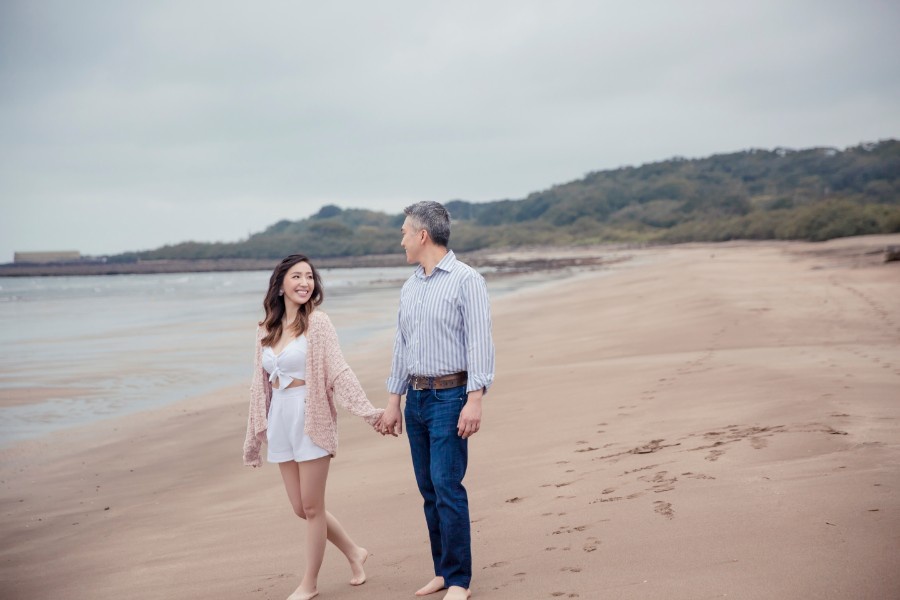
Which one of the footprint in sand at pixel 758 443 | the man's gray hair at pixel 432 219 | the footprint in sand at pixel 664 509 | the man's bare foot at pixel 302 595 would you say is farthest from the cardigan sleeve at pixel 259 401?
the footprint in sand at pixel 758 443

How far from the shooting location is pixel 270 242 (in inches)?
6009

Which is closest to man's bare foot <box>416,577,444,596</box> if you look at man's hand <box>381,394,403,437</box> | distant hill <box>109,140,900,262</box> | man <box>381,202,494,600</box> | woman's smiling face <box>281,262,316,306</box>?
man <box>381,202,494,600</box>

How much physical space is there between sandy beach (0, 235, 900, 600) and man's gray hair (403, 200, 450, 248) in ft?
5.57

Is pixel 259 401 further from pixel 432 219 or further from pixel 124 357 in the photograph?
pixel 124 357

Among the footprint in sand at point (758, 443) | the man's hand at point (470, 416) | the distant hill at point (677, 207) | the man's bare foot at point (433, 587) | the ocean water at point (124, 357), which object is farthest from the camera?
the distant hill at point (677, 207)

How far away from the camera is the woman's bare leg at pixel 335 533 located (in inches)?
165

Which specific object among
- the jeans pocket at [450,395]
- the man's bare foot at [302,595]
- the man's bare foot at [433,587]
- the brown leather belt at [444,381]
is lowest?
the man's bare foot at [302,595]

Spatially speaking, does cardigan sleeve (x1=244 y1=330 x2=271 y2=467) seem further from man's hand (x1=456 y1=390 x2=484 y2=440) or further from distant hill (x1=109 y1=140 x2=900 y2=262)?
distant hill (x1=109 y1=140 x2=900 y2=262)

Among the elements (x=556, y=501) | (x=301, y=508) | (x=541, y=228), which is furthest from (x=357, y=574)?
(x=541, y=228)

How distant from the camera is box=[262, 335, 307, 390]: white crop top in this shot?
13.6ft

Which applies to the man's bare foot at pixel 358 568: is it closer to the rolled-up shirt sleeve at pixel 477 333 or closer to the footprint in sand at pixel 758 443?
the rolled-up shirt sleeve at pixel 477 333

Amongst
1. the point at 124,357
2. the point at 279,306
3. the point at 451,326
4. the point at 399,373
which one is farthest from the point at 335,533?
Result: the point at 124,357

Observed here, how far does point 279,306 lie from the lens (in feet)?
14.2

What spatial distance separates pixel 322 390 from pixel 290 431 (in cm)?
26
